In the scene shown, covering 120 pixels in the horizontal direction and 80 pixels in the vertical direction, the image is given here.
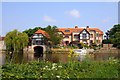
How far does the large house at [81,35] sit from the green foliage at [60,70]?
161ft

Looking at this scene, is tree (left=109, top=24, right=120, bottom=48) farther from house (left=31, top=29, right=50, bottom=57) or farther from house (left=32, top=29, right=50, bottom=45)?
house (left=32, top=29, right=50, bottom=45)

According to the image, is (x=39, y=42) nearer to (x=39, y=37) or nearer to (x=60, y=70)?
(x=39, y=37)

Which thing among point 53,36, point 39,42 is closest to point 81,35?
point 39,42

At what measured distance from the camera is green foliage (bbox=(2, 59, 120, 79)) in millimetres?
6172

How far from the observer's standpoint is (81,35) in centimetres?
5666

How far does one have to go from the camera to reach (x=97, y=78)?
647 centimetres

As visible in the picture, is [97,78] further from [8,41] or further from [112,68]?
[8,41]

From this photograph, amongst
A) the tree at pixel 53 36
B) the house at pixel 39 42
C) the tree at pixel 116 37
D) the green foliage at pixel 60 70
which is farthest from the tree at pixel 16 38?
the green foliage at pixel 60 70

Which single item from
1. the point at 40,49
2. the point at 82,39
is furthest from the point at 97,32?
the point at 40,49

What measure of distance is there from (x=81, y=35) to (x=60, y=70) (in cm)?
5027

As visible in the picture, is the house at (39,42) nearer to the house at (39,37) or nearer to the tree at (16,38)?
the house at (39,37)

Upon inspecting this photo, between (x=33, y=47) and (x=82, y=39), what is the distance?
1261cm

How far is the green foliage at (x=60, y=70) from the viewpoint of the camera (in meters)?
6.17

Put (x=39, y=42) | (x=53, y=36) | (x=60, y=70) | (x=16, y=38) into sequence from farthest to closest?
(x=39, y=42)
(x=53, y=36)
(x=16, y=38)
(x=60, y=70)
